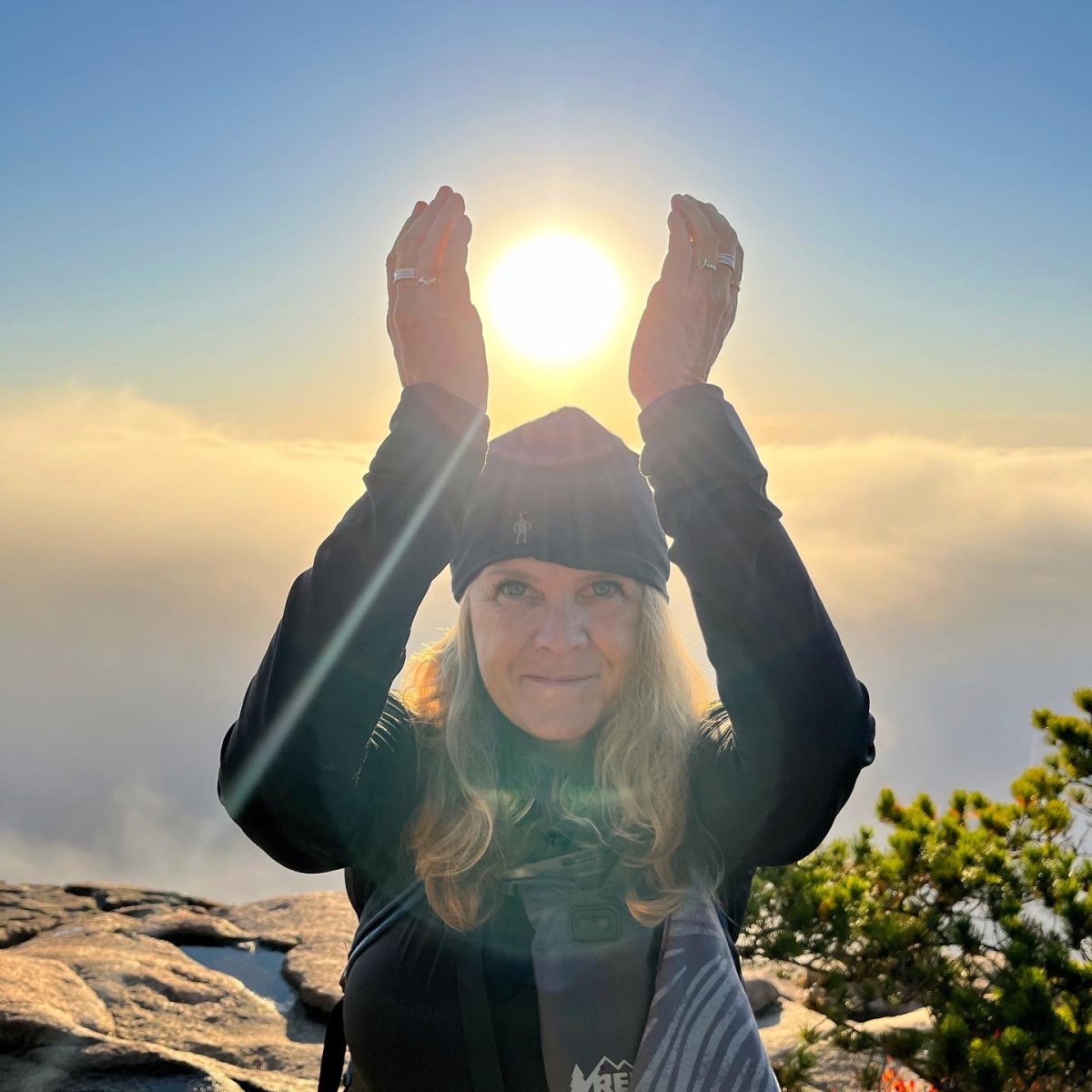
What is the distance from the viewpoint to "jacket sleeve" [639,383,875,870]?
1.67 meters

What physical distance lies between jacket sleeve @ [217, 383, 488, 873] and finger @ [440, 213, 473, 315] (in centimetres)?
19

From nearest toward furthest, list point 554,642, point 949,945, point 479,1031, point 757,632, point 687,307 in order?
1. point 757,632
2. point 479,1031
3. point 687,307
4. point 554,642
5. point 949,945

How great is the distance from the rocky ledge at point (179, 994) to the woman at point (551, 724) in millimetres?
2648

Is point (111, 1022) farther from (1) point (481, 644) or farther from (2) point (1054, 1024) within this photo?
(2) point (1054, 1024)

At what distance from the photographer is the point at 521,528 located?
2.13 metres

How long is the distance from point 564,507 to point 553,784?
0.59 m

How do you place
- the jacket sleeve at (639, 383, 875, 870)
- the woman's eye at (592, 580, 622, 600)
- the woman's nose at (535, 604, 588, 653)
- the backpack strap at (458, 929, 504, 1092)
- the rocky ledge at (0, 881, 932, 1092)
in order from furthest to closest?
the rocky ledge at (0, 881, 932, 1092)
the woman's eye at (592, 580, 622, 600)
the woman's nose at (535, 604, 588, 653)
the backpack strap at (458, 929, 504, 1092)
the jacket sleeve at (639, 383, 875, 870)

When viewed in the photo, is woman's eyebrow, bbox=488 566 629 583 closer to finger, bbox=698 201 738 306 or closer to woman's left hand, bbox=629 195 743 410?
woman's left hand, bbox=629 195 743 410

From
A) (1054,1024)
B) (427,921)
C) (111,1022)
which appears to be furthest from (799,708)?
(111,1022)

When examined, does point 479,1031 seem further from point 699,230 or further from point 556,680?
point 699,230

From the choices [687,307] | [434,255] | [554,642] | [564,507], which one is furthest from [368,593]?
[687,307]

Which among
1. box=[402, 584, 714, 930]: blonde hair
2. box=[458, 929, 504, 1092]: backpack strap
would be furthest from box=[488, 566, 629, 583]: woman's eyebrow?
box=[458, 929, 504, 1092]: backpack strap

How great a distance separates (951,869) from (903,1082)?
115 cm

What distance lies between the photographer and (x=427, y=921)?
196 cm
